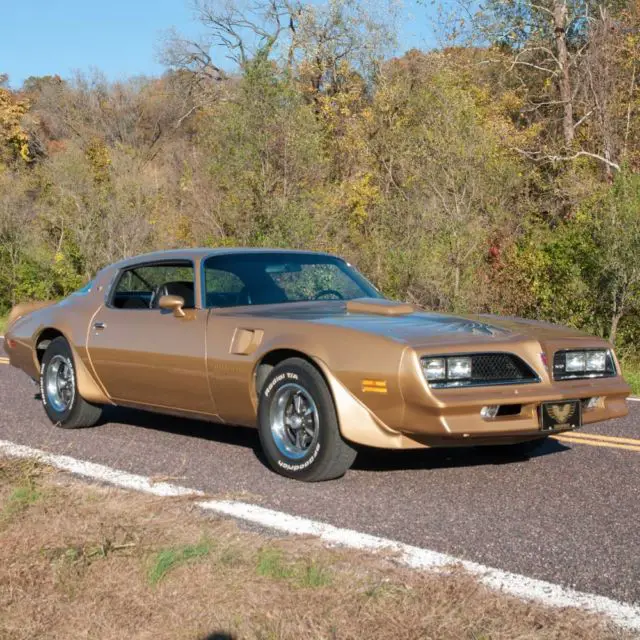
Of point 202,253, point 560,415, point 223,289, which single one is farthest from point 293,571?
point 202,253

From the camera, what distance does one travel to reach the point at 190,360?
21.4 ft

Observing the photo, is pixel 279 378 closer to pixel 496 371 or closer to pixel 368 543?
pixel 496 371

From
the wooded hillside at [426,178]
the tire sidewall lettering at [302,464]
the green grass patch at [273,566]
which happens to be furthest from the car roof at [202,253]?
the wooded hillside at [426,178]

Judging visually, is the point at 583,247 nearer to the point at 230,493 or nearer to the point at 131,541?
the point at 230,493

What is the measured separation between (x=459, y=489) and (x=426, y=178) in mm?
16346

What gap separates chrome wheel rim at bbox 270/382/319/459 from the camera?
5.74 meters

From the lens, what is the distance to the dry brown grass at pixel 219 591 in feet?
10.4

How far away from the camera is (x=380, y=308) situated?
6371mm

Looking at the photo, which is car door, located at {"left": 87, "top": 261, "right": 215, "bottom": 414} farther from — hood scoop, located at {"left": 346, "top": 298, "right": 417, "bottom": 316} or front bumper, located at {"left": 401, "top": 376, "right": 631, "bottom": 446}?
front bumper, located at {"left": 401, "top": 376, "right": 631, "bottom": 446}

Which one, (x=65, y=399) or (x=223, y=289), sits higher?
(x=223, y=289)

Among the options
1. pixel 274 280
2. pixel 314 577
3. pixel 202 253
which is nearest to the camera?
pixel 314 577

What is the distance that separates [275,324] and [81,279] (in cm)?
2188

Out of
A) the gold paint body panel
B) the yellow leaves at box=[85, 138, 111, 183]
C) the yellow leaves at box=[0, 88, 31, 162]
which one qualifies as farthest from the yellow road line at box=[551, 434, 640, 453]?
the yellow leaves at box=[0, 88, 31, 162]

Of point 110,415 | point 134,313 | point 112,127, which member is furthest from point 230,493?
point 112,127
